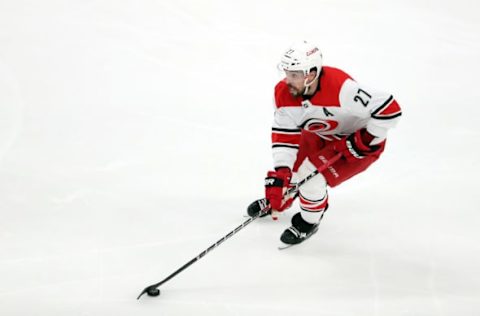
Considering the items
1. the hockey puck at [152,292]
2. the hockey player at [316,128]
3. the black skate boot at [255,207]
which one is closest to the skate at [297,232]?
the hockey player at [316,128]

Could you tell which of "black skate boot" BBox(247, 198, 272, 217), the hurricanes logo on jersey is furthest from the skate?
the hurricanes logo on jersey

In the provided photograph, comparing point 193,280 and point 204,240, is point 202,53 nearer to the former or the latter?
point 204,240

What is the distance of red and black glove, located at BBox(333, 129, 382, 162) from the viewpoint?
9.00 ft

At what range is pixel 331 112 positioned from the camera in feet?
8.99

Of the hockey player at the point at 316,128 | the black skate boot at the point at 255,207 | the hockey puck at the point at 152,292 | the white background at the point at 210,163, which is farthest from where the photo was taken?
the black skate boot at the point at 255,207

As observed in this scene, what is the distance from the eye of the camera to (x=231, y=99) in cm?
445

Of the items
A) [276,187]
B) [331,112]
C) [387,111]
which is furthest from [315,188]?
[387,111]

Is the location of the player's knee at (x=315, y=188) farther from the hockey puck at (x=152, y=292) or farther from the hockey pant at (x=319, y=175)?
the hockey puck at (x=152, y=292)

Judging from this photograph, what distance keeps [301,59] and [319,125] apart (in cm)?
→ 38

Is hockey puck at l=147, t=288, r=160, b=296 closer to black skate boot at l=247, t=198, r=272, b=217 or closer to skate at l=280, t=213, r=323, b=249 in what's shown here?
skate at l=280, t=213, r=323, b=249

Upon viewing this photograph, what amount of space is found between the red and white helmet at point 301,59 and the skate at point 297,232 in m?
0.70

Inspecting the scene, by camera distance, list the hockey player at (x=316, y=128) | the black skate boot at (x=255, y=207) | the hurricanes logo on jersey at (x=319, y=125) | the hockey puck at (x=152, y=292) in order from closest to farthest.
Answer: the hockey puck at (x=152, y=292) < the hockey player at (x=316, y=128) < the hurricanes logo on jersey at (x=319, y=125) < the black skate boot at (x=255, y=207)

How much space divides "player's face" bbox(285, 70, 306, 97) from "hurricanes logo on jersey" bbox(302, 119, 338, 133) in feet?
0.56

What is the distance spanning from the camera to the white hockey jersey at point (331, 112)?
267 centimetres
